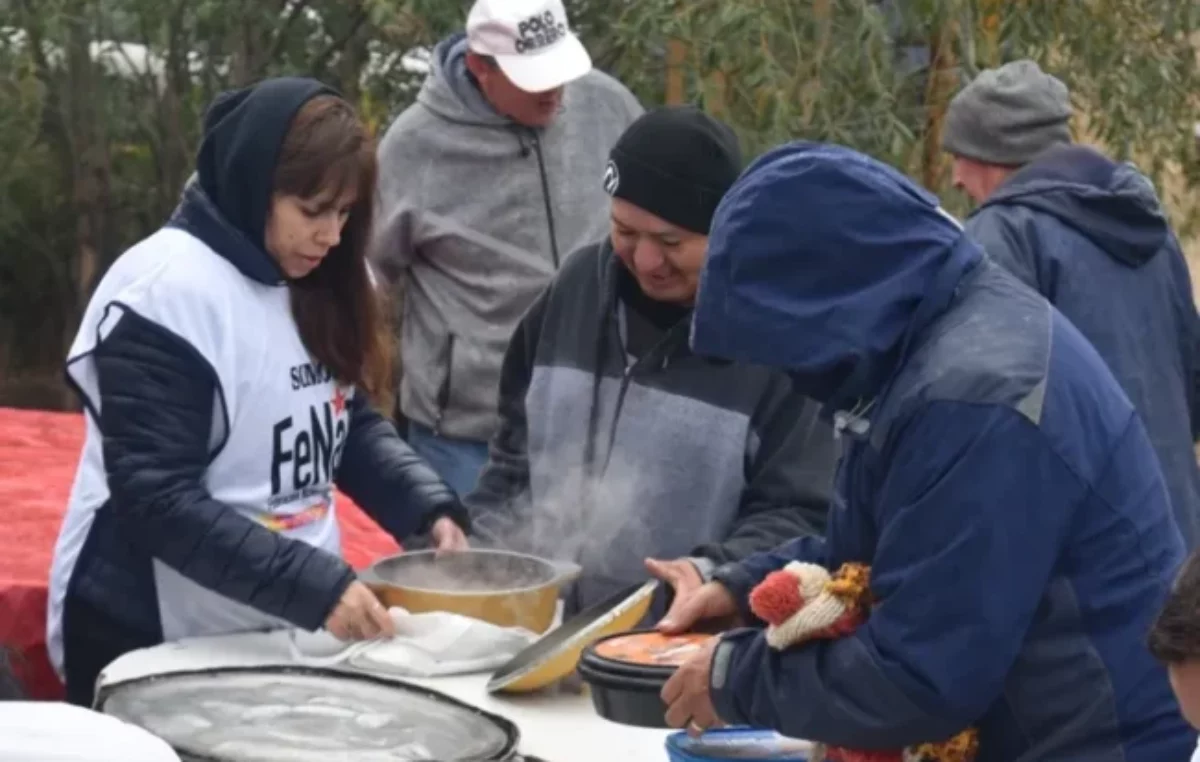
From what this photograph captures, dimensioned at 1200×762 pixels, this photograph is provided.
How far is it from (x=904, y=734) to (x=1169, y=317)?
2.37 meters

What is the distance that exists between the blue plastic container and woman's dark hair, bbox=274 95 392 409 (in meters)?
0.82

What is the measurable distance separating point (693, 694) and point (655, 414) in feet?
2.81

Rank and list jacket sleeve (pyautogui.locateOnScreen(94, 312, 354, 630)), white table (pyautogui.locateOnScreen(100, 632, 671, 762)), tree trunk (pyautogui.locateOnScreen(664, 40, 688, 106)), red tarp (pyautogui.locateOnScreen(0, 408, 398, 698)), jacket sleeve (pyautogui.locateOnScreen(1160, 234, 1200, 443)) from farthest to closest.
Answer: tree trunk (pyautogui.locateOnScreen(664, 40, 688, 106)), jacket sleeve (pyautogui.locateOnScreen(1160, 234, 1200, 443)), red tarp (pyautogui.locateOnScreen(0, 408, 398, 698)), jacket sleeve (pyautogui.locateOnScreen(94, 312, 354, 630)), white table (pyautogui.locateOnScreen(100, 632, 671, 762))

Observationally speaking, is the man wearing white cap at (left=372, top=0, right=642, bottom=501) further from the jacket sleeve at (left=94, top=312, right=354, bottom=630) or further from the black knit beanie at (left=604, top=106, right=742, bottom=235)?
the jacket sleeve at (left=94, top=312, right=354, bottom=630)

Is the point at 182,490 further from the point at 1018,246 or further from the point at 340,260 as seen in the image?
the point at 1018,246

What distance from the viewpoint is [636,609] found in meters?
2.75

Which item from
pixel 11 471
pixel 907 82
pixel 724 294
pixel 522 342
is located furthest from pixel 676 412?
pixel 907 82

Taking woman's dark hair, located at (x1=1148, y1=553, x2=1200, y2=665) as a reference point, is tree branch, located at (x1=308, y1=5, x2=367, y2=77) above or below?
below

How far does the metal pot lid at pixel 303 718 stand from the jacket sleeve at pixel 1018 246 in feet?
5.94

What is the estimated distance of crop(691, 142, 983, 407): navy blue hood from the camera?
77.0 inches

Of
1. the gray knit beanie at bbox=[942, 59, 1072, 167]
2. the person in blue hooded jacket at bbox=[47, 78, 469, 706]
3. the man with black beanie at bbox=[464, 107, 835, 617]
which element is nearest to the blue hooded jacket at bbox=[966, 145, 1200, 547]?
the gray knit beanie at bbox=[942, 59, 1072, 167]

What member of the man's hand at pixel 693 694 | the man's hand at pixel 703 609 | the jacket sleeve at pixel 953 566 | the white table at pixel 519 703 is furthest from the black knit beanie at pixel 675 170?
the jacket sleeve at pixel 953 566

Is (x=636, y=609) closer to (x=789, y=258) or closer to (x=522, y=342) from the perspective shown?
(x=522, y=342)

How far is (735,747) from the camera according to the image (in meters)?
2.44
